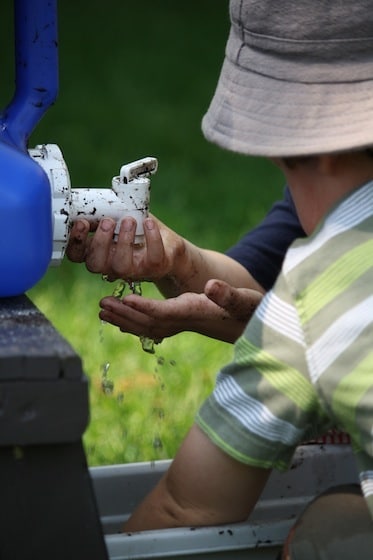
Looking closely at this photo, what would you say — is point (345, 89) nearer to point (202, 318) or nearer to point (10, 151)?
point (10, 151)

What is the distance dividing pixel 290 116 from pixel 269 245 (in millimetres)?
766

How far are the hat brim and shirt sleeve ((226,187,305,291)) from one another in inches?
26.7

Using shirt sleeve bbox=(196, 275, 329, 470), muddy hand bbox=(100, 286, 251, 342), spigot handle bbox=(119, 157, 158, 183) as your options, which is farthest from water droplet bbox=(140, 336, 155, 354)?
shirt sleeve bbox=(196, 275, 329, 470)

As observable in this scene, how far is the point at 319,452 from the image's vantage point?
5.14ft

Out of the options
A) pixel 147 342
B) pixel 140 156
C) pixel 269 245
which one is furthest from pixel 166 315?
pixel 140 156

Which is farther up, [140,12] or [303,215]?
[303,215]

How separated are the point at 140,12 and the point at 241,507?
412 centimetres

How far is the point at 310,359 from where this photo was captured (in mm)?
1044

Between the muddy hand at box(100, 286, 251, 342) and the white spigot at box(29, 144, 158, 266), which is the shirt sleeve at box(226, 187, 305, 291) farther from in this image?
the white spigot at box(29, 144, 158, 266)

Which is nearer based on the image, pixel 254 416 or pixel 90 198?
pixel 254 416

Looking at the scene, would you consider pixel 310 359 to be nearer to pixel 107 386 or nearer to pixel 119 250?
pixel 119 250

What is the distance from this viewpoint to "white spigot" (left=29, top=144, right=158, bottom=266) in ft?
4.22

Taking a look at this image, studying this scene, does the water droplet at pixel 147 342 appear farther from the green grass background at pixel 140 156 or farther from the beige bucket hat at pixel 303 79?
the beige bucket hat at pixel 303 79

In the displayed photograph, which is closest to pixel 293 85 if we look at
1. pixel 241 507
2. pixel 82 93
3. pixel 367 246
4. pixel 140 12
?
pixel 367 246
